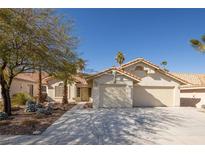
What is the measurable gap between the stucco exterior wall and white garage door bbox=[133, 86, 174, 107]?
7.24ft

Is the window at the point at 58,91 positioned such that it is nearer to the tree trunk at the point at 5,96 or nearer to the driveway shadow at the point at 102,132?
the tree trunk at the point at 5,96

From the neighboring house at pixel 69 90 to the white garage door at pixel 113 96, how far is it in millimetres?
7455

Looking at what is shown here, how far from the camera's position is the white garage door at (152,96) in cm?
2058

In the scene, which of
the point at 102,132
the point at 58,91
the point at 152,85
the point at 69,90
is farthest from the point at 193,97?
the point at 102,132

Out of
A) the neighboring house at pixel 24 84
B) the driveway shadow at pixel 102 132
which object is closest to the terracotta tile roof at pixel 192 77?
the driveway shadow at pixel 102 132

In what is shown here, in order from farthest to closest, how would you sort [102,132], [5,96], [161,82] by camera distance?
[161,82]
[5,96]
[102,132]

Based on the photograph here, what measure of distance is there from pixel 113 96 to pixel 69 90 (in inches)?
380

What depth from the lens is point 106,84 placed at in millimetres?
18469

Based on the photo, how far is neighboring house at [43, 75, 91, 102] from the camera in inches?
1007

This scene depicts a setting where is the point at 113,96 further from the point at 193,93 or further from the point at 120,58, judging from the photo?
the point at 120,58

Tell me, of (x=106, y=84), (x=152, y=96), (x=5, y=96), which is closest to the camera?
(x=5, y=96)
